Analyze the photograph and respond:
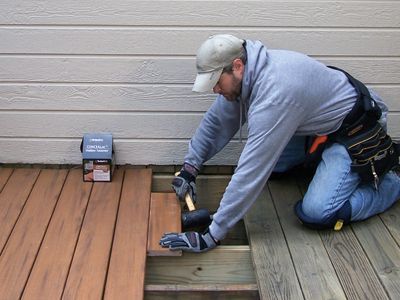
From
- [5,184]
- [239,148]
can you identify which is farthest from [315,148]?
[5,184]

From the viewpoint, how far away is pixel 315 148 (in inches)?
115

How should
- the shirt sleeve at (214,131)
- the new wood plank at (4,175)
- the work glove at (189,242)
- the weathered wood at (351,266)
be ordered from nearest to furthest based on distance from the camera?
the weathered wood at (351,266) < the work glove at (189,242) < the shirt sleeve at (214,131) < the new wood plank at (4,175)

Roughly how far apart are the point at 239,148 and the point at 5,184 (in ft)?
4.35

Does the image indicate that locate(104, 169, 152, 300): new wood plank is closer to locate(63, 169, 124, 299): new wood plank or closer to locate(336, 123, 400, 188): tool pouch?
locate(63, 169, 124, 299): new wood plank

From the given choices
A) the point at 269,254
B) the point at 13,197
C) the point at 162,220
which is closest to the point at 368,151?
the point at 269,254

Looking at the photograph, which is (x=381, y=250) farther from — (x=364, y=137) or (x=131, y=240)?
(x=131, y=240)

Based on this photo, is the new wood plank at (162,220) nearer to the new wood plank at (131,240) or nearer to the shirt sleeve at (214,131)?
the new wood plank at (131,240)

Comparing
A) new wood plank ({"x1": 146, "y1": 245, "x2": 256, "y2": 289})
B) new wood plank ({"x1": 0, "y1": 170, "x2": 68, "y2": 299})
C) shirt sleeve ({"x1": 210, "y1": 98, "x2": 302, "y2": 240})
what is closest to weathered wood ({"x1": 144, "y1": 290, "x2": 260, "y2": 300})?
new wood plank ({"x1": 146, "y1": 245, "x2": 256, "y2": 289})

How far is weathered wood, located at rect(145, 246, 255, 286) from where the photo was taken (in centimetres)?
268

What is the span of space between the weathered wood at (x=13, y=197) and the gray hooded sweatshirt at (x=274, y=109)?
99 centimetres

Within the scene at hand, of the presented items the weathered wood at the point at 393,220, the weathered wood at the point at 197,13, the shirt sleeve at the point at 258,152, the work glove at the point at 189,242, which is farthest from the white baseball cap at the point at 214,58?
the weathered wood at the point at 393,220

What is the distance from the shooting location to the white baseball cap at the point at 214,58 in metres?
2.45

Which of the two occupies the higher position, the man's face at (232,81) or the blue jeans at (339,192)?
the man's face at (232,81)

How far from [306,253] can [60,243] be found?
113 centimetres
